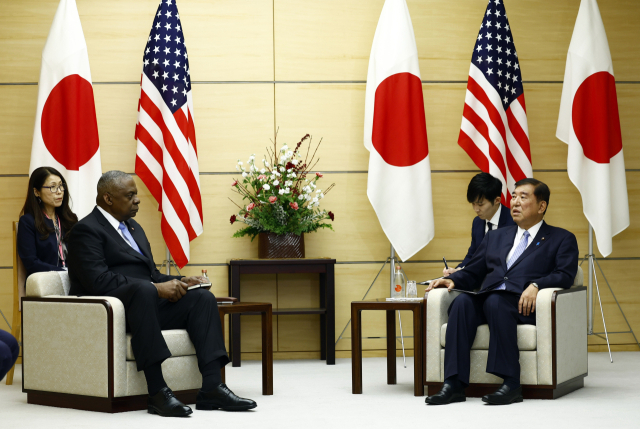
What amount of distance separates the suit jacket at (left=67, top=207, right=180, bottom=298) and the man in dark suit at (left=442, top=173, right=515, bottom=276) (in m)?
1.98

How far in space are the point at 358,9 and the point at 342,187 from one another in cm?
155

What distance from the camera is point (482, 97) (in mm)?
5660

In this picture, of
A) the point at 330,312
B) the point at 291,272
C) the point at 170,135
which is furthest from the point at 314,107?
the point at 330,312

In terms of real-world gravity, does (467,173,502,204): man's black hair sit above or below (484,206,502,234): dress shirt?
above

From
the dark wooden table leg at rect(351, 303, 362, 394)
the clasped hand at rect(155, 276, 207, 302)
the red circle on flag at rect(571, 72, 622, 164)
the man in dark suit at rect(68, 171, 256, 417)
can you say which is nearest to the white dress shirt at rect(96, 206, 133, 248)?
the man in dark suit at rect(68, 171, 256, 417)

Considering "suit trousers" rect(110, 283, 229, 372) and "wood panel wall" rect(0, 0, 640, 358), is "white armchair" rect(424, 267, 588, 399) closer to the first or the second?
"suit trousers" rect(110, 283, 229, 372)

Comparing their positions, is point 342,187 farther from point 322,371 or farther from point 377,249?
point 322,371

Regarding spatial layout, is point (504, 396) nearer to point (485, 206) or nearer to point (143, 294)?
point (485, 206)

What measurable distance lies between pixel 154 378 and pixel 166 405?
0.50 feet

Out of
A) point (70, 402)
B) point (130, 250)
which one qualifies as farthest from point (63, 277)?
point (70, 402)

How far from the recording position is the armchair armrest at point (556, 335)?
382 cm

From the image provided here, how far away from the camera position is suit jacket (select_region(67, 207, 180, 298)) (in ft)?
12.2

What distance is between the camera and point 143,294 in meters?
3.60

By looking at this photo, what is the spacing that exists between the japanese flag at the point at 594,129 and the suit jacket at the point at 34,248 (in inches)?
159
